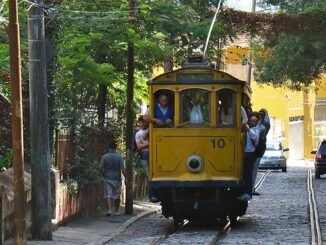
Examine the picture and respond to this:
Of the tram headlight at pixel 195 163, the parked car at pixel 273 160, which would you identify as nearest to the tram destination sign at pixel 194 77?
the tram headlight at pixel 195 163

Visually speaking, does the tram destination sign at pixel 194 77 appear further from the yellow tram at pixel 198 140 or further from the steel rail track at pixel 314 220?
the steel rail track at pixel 314 220

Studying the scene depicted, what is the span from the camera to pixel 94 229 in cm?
1712

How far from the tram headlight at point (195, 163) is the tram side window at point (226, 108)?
31.0 inches

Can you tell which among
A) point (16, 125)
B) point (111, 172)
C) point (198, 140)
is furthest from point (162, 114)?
point (16, 125)

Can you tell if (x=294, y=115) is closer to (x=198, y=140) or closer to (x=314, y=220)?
(x=314, y=220)

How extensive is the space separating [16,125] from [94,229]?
4.97m

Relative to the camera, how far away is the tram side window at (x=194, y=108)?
16500 millimetres

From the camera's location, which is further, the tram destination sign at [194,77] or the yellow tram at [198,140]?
the tram destination sign at [194,77]

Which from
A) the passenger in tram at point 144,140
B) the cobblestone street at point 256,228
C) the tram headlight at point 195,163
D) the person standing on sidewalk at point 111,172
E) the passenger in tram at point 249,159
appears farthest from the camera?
the person standing on sidewalk at point 111,172

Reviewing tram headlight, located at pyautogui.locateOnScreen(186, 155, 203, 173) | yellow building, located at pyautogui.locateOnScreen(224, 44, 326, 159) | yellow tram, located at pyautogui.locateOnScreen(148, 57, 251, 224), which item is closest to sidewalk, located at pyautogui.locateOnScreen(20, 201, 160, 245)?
yellow tram, located at pyautogui.locateOnScreen(148, 57, 251, 224)

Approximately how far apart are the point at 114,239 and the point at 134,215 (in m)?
4.37

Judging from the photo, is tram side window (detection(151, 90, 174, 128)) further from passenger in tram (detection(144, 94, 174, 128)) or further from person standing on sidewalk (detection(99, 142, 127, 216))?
person standing on sidewalk (detection(99, 142, 127, 216))

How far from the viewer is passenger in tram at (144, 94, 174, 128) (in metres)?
16.5

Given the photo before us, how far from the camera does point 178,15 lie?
75.1 ft
